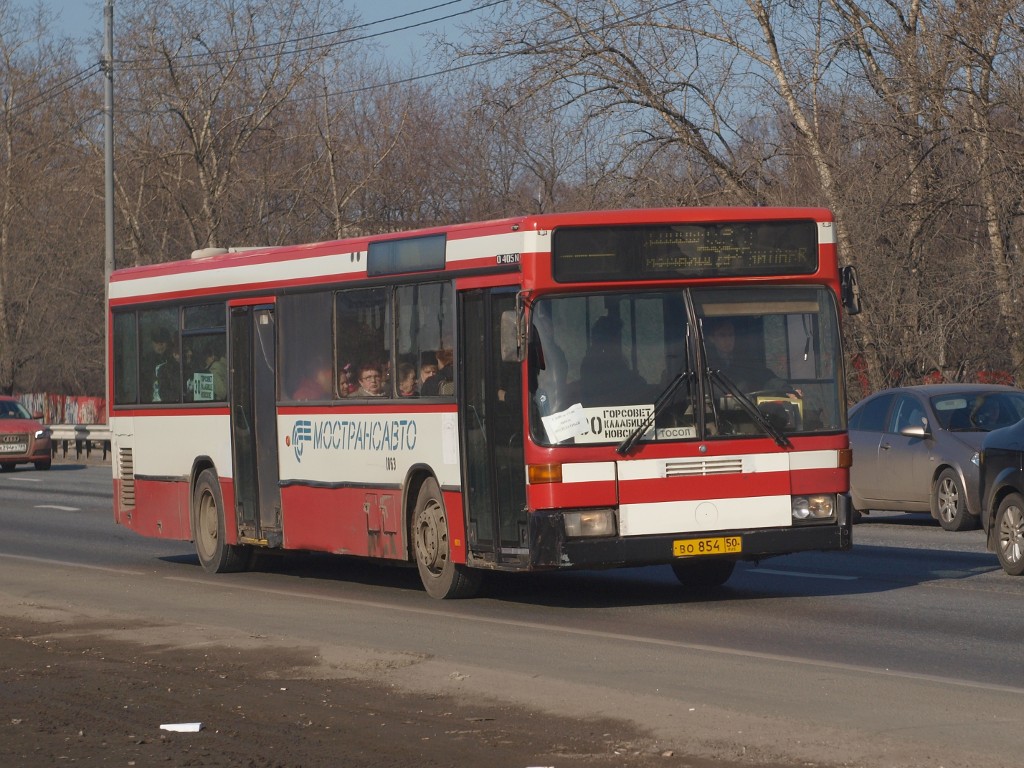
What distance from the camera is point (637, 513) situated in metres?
11.9

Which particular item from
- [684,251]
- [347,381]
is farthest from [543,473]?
[347,381]

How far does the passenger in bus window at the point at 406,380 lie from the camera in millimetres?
13312

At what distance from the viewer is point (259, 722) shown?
8.29m

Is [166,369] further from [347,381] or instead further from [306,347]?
[347,381]

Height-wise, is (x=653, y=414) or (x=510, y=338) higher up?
(x=510, y=338)

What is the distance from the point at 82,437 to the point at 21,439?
20.2 ft

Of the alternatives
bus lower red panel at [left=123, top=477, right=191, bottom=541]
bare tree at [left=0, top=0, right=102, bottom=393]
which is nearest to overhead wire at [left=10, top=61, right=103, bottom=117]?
bare tree at [left=0, top=0, right=102, bottom=393]

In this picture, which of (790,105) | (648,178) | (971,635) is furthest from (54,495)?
(971,635)

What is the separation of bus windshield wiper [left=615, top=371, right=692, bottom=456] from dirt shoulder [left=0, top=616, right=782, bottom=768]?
8.63 feet

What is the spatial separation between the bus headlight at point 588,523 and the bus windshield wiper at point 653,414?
1.39 ft

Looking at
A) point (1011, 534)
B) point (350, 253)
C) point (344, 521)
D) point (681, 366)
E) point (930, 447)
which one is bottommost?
point (1011, 534)

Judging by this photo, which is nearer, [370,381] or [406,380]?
[406,380]

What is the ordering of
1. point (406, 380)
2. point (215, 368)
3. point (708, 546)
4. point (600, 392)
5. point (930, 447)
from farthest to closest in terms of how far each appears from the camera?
point (930, 447) < point (215, 368) < point (406, 380) < point (708, 546) < point (600, 392)

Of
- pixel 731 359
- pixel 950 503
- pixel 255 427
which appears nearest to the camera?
pixel 731 359
